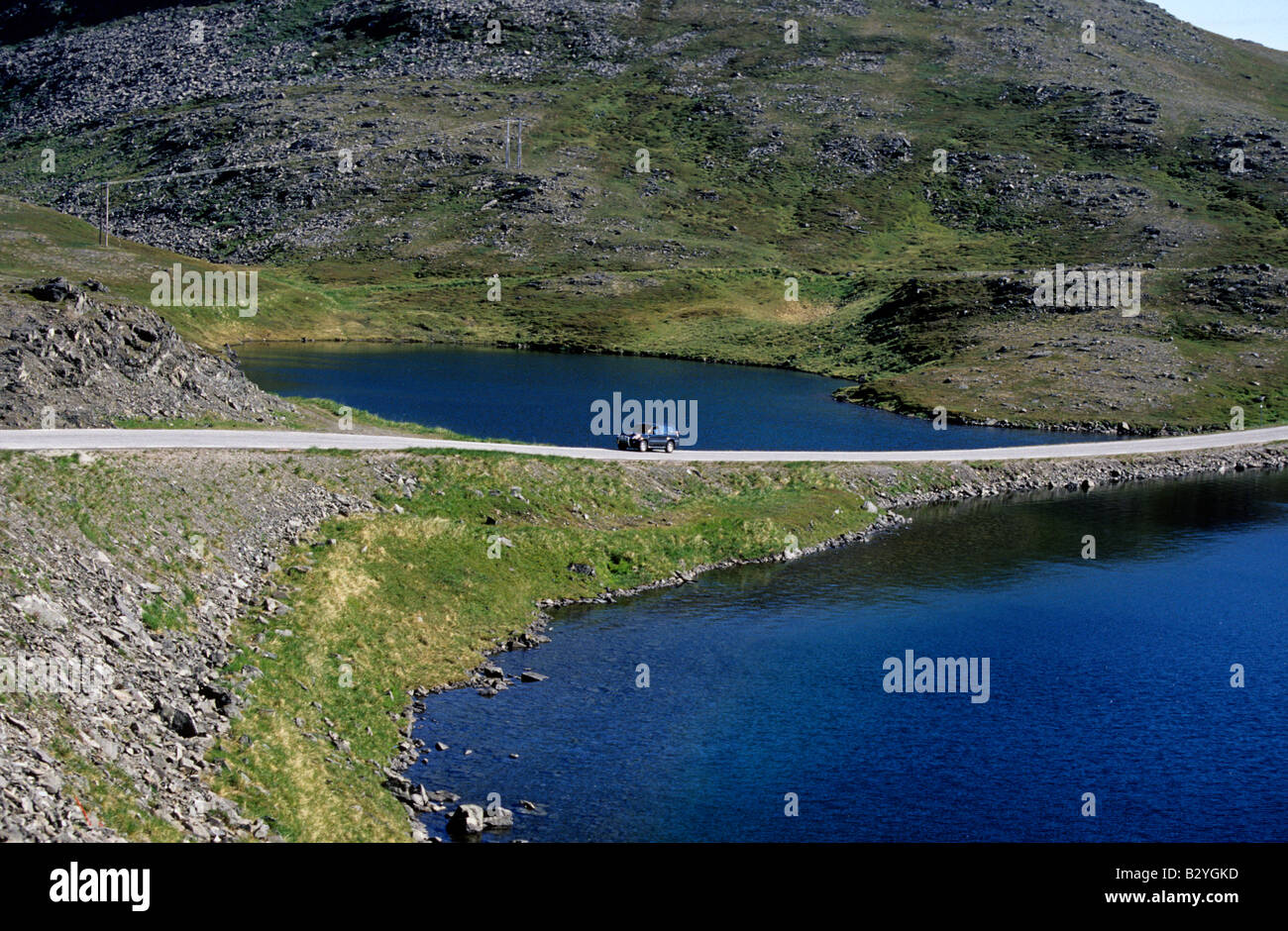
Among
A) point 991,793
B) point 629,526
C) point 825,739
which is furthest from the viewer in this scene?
point 629,526

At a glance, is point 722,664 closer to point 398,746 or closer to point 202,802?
point 398,746

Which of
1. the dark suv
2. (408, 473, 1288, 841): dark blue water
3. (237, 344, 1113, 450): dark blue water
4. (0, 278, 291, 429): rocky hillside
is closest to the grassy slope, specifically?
(408, 473, 1288, 841): dark blue water

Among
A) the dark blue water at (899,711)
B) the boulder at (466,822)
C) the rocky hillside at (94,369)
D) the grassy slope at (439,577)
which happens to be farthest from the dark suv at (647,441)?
the boulder at (466,822)

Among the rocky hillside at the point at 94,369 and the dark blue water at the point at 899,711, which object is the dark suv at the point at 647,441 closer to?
the dark blue water at the point at 899,711

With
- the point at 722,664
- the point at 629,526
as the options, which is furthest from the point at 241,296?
the point at 722,664

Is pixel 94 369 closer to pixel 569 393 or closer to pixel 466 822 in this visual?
pixel 466 822
